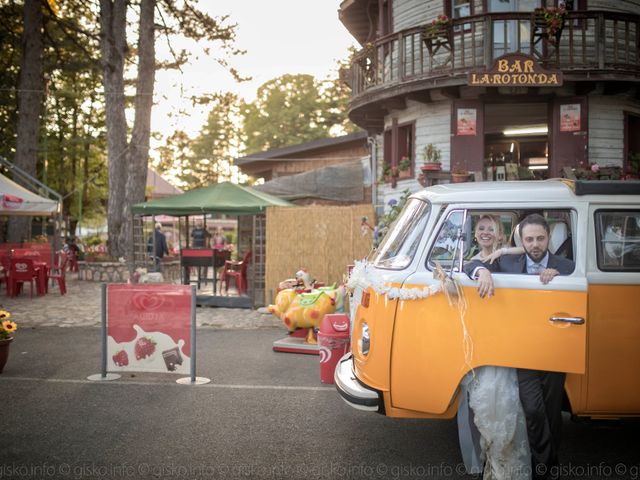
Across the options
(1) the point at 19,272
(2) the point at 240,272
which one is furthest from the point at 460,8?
(1) the point at 19,272

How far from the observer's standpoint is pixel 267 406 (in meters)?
6.54

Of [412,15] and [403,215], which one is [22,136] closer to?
[412,15]

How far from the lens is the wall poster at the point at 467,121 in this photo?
15438mm

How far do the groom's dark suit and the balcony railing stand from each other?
1070 centimetres

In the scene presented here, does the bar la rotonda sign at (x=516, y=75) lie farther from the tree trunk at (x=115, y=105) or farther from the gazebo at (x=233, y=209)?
the tree trunk at (x=115, y=105)

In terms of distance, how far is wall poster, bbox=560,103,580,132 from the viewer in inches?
590

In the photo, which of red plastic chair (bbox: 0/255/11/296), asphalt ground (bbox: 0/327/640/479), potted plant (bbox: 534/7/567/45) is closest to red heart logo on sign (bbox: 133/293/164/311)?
asphalt ground (bbox: 0/327/640/479)

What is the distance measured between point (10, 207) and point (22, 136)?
8696 millimetres

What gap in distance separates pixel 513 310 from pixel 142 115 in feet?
68.1

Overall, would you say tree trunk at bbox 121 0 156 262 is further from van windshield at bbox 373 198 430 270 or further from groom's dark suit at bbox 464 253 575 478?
groom's dark suit at bbox 464 253 575 478

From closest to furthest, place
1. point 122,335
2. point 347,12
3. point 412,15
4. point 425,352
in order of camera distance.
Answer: point 425,352
point 122,335
point 412,15
point 347,12

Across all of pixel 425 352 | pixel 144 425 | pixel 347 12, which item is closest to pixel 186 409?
pixel 144 425

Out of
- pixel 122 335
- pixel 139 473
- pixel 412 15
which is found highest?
pixel 412 15

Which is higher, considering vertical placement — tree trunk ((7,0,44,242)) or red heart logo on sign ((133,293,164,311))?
tree trunk ((7,0,44,242))
